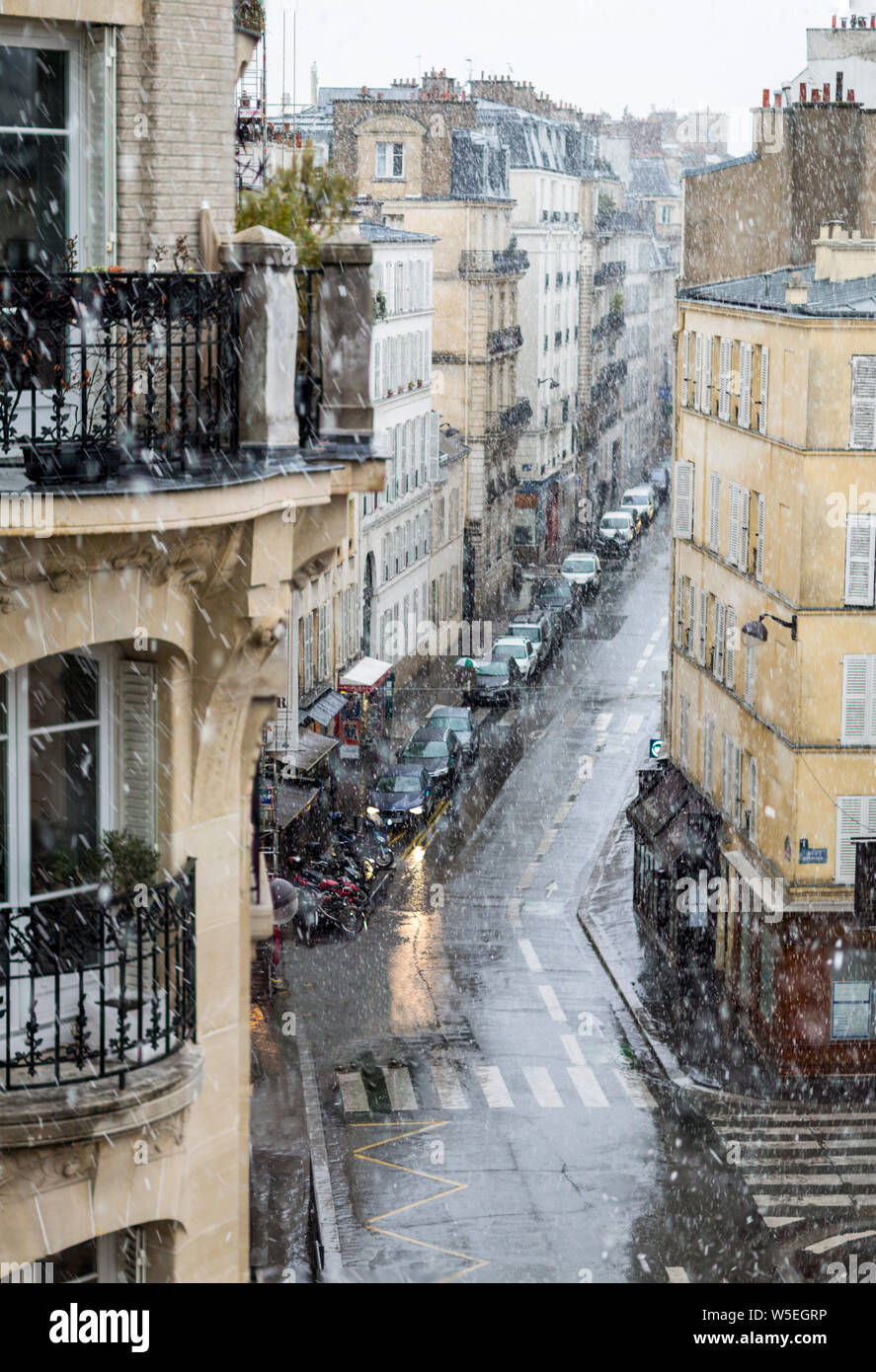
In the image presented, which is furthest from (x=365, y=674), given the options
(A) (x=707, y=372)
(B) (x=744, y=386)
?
(B) (x=744, y=386)

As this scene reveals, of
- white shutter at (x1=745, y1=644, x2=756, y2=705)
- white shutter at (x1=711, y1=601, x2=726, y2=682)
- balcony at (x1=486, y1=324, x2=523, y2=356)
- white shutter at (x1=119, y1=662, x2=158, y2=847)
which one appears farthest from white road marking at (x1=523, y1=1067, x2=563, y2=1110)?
balcony at (x1=486, y1=324, x2=523, y2=356)

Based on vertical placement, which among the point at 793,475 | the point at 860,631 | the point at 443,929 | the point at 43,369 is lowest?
the point at 443,929

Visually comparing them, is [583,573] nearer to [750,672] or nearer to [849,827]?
[750,672]

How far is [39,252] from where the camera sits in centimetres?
993

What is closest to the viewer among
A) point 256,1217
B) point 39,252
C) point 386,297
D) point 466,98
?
point 39,252

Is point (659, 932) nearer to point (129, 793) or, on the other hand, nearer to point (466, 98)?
point (129, 793)

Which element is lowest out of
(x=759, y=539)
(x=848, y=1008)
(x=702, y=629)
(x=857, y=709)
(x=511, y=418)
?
(x=848, y=1008)

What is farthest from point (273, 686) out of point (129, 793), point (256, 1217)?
point (256, 1217)

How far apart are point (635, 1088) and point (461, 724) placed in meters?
24.8

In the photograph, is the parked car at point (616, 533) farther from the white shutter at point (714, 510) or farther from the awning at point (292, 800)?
the white shutter at point (714, 510)

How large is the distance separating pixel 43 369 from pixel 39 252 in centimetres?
87

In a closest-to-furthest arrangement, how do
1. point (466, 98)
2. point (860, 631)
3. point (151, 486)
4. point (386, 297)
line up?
point (151, 486) < point (860, 631) < point (386, 297) < point (466, 98)

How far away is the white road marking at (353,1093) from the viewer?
112 feet

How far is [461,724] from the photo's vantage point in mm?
59688
